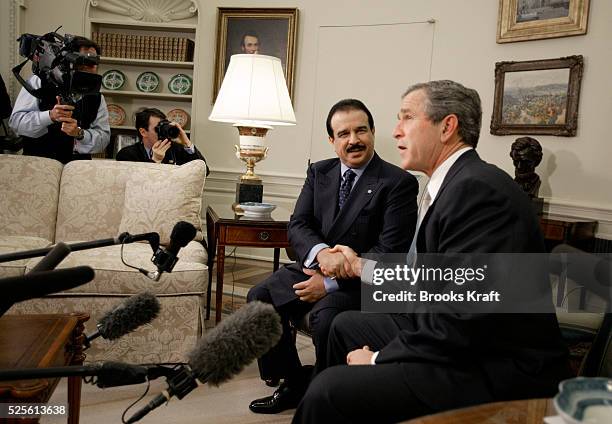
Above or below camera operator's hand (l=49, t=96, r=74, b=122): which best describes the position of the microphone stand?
below

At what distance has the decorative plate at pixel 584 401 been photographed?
734mm

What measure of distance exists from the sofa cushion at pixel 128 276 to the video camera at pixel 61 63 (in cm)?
89

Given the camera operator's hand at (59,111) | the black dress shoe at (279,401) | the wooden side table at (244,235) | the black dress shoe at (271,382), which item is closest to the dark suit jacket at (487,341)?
the black dress shoe at (279,401)

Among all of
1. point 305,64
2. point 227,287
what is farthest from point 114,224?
point 305,64

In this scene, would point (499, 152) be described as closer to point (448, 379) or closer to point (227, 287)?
point (227, 287)

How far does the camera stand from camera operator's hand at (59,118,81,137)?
2.93 m

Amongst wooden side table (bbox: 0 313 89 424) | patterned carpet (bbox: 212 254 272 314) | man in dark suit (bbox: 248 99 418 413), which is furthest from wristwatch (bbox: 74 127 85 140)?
wooden side table (bbox: 0 313 89 424)

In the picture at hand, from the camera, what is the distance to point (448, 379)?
3.94 ft

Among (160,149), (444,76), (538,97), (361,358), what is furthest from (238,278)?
(361,358)

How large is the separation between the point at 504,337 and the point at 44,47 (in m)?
2.51

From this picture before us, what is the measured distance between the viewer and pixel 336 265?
81.9 inches

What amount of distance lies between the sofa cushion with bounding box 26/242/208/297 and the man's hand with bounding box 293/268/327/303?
1.69 feet

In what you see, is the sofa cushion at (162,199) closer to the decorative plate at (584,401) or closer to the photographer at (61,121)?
the photographer at (61,121)

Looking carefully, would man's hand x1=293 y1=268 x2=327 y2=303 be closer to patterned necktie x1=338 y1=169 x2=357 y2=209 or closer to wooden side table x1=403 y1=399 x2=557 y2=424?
patterned necktie x1=338 y1=169 x2=357 y2=209
